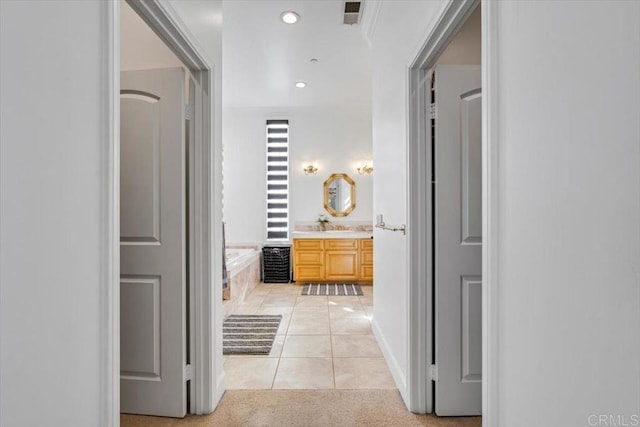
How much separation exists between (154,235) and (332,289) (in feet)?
12.2

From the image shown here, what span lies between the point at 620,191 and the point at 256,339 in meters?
3.03

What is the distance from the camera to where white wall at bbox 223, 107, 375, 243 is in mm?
6254

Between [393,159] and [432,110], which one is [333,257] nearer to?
[393,159]

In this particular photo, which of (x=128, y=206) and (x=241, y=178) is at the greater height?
(x=241, y=178)

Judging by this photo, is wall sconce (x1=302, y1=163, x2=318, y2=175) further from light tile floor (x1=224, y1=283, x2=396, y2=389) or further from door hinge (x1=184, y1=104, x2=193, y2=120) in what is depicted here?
door hinge (x1=184, y1=104, x2=193, y2=120)

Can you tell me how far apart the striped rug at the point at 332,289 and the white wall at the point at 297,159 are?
122 centimetres

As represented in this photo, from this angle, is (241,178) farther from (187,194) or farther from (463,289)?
(463,289)

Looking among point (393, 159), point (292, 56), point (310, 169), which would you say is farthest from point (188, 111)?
point (310, 169)

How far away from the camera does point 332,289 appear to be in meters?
5.36

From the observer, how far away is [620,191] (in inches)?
24.7
